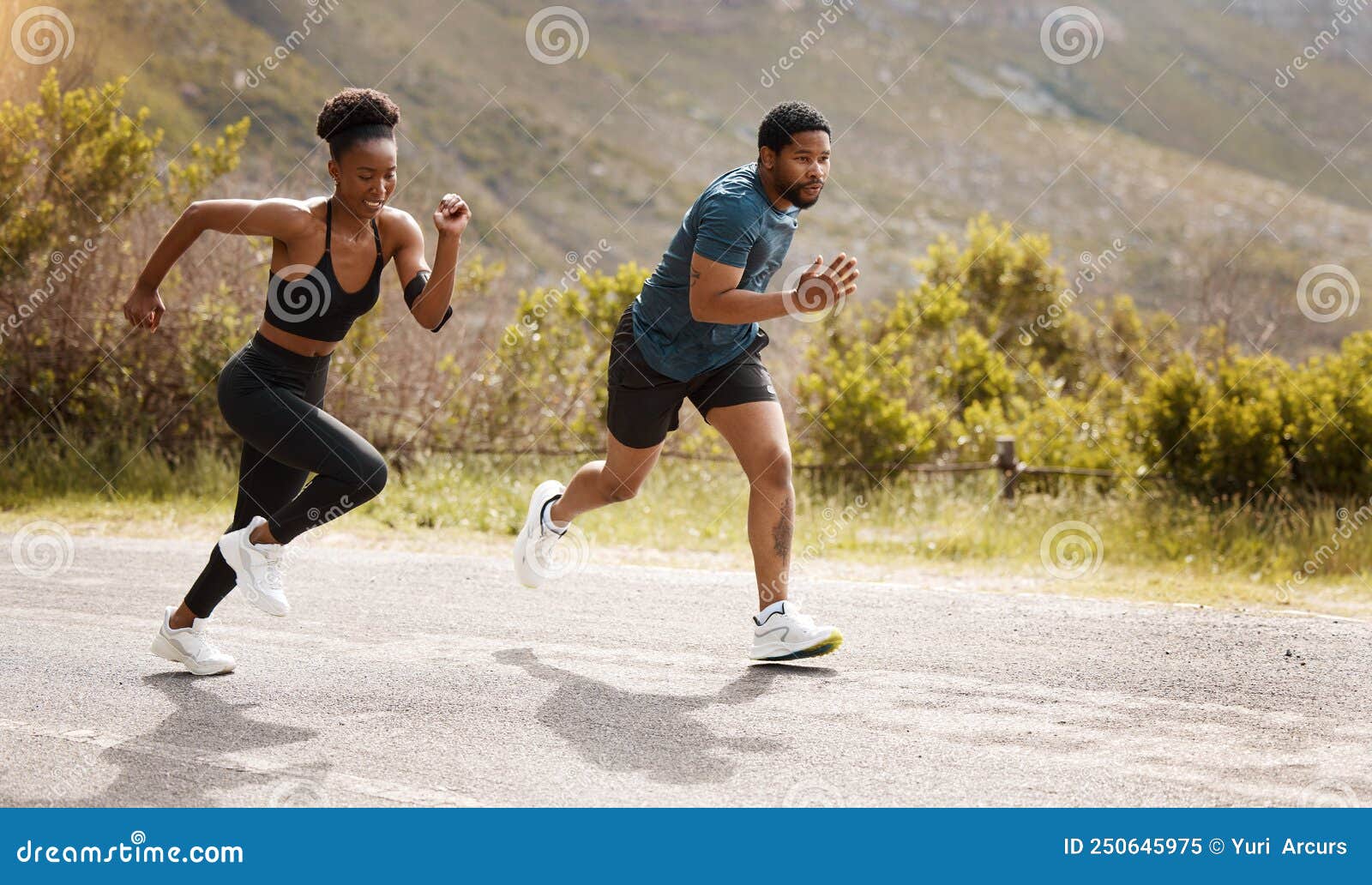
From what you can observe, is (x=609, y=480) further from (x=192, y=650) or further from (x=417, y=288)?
(x=192, y=650)

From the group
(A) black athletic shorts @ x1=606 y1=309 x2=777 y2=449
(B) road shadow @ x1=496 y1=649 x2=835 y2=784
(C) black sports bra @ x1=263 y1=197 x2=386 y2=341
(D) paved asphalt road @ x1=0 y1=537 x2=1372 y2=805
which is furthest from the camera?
(A) black athletic shorts @ x1=606 y1=309 x2=777 y2=449

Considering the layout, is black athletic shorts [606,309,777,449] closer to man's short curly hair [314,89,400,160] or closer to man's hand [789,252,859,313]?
man's hand [789,252,859,313]

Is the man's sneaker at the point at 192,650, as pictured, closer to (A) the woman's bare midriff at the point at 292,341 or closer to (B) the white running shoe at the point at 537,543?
(A) the woman's bare midriff at the point at 292,341

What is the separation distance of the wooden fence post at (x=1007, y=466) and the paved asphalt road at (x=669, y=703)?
2.60 meters

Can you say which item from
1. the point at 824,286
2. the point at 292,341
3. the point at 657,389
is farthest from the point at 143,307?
the point at 824,286

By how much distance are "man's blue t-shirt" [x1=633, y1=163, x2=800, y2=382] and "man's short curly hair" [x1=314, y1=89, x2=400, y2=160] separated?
1.16 meters

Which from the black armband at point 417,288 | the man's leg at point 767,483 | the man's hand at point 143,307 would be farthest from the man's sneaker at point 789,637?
the man's hand at point 143,307

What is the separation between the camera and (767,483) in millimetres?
5051

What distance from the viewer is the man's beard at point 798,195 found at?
15.7 feet

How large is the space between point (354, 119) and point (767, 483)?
6.66 ft

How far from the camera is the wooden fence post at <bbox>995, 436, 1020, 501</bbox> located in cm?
909

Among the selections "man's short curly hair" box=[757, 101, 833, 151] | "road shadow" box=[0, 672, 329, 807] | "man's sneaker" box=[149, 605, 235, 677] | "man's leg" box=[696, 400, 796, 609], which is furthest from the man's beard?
"man's sneaker" box=[149, 605, 235, 677]

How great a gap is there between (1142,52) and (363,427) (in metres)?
154
